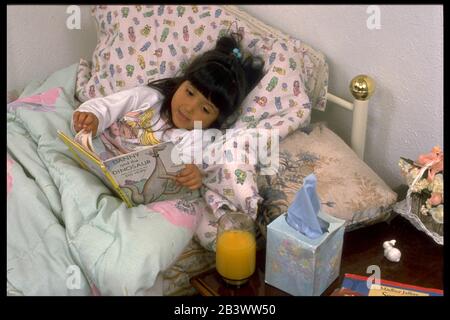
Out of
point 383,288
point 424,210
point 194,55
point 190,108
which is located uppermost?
point 194,55

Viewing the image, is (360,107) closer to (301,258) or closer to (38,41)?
(301,258)

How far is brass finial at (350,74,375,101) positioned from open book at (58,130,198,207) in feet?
1.36

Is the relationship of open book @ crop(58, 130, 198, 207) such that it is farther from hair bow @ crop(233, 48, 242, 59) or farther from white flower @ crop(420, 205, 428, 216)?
white flower @ crop(420, 205, 428, 216)

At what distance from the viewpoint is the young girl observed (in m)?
1.27

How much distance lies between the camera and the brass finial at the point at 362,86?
1133 millimetres

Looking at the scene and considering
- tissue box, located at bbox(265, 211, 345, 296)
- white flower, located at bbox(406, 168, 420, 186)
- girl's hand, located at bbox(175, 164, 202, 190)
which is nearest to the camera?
tissue box, located at bbox(265, 211, 345, 296)

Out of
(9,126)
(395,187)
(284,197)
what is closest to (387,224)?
(395,187)

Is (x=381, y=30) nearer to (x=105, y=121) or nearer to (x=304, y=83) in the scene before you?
(x=304, y=83)

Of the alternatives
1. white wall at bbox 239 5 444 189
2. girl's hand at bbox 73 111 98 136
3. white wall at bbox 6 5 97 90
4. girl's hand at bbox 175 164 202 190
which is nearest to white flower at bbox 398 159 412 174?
white wall at bbox 239 5 444 189

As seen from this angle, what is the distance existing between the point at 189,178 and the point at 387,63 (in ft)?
1.64

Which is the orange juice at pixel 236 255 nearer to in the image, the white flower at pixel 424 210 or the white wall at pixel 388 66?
the white flower at pixel 424 210

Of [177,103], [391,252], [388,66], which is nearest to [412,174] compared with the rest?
[391,252]

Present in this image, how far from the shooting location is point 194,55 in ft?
4.53

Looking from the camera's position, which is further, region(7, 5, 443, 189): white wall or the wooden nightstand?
region(7, 5, 443, 189): white wall
